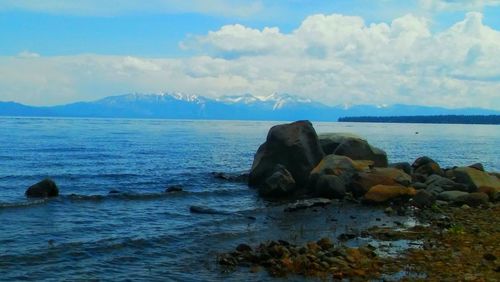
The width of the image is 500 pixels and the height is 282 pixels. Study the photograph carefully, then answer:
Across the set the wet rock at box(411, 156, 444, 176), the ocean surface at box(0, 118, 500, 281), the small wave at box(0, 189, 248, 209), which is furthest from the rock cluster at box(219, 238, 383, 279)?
the wet rock at box(411, 156, 444, 176)

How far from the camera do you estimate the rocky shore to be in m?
12.4

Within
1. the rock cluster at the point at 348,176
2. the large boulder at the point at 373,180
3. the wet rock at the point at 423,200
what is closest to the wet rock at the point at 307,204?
the rock cluster at the point at 348,176

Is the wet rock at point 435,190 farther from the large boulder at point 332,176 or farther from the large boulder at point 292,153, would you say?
the large boulder at point 292,153

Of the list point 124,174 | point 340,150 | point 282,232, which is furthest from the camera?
point 124,174

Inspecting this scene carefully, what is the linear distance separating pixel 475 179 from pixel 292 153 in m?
9.44

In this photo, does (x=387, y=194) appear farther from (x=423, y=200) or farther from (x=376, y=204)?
(x=423, y=200)

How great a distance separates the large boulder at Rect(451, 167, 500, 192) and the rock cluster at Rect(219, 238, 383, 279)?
549 inches

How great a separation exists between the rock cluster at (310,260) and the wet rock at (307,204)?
780cm

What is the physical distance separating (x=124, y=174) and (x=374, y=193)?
17685 mm

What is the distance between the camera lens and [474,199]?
2298 centimetres

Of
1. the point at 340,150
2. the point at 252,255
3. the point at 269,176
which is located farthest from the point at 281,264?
the point at 340,150

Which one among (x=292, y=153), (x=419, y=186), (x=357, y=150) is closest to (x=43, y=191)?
(x=292, y=153)

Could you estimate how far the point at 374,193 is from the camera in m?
23.4

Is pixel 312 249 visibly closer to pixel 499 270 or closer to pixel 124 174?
pixel 499 270
